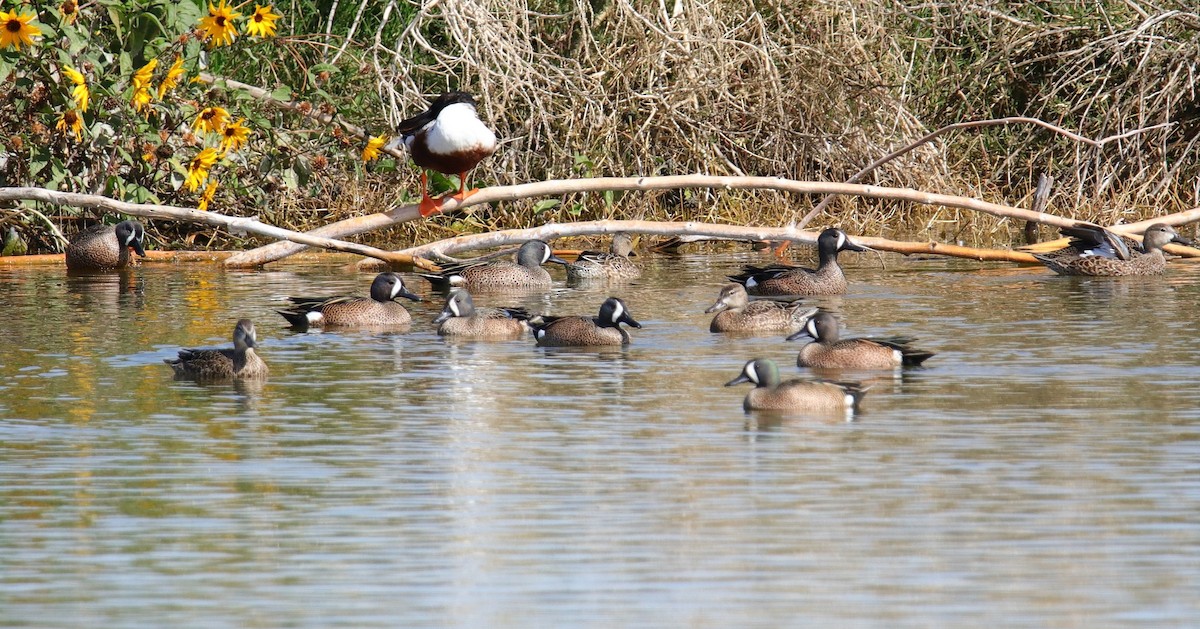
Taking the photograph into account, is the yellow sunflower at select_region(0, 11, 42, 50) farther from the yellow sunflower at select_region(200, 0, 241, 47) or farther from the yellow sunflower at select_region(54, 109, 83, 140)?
the yellow sunflower at select_region(54, 109, 83, 140)

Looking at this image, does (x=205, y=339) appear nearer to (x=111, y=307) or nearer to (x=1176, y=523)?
(x=111, y=307)

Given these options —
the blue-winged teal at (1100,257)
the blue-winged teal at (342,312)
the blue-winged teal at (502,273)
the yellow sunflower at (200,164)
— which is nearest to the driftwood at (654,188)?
the blue-winged teal at (1100,257)

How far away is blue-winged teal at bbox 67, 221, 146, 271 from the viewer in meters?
16.5

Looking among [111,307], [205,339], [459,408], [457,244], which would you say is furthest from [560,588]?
[457,244]

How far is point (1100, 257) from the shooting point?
629 inches

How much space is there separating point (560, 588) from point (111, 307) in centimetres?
867

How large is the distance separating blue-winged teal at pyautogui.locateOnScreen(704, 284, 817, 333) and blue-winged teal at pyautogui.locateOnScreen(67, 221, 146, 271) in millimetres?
5901

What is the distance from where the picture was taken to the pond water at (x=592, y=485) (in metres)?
5.48

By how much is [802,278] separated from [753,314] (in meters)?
2.50

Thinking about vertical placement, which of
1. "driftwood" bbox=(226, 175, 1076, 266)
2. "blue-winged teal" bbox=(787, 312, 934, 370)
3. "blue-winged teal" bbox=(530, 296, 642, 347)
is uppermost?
"driftwood" bbox=(226, 175, 1076, 266)

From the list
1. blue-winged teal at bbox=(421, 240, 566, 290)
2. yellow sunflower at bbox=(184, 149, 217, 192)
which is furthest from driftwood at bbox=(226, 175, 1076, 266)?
yellow sunflower at bbox=(184, 149, 217, 192)

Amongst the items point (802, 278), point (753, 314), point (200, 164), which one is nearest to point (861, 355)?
point (753, 314)

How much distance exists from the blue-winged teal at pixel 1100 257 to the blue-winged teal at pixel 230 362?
313 inches

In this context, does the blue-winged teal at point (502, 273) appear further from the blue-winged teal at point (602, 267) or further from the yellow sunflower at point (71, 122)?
the yellow sunflower at point (71, 122)
